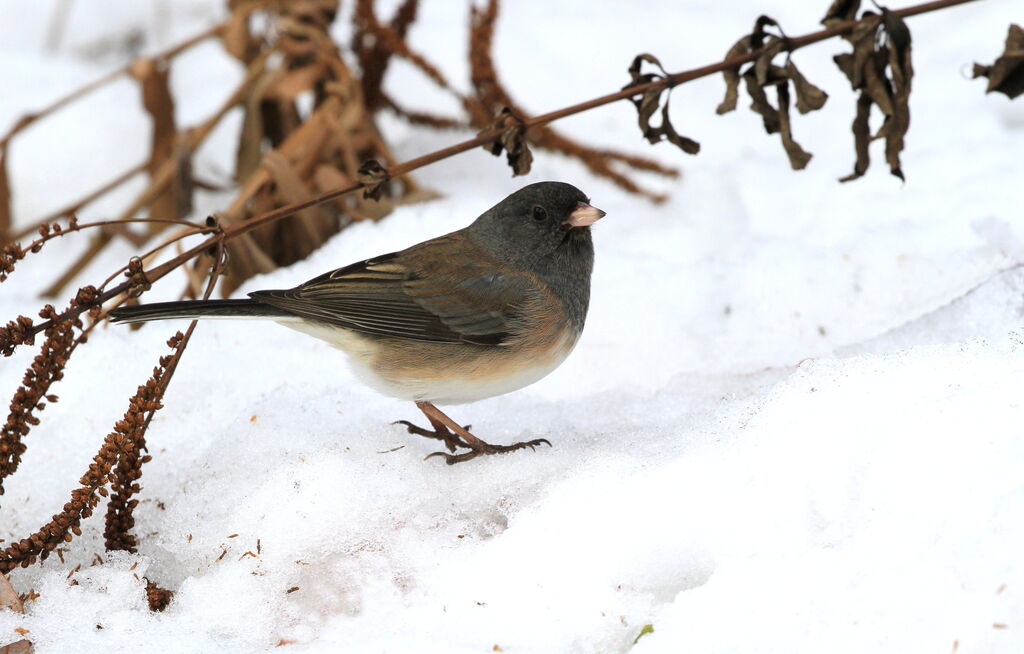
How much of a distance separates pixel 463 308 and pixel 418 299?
0.10 meters

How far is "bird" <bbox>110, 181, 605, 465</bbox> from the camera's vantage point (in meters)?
2.36

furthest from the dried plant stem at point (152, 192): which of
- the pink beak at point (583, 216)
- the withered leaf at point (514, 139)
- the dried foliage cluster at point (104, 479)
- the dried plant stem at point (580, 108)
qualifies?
the dried foliage cluster at point (104, 479)

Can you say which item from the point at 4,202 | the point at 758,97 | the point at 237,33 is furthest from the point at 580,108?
the point at 4,202

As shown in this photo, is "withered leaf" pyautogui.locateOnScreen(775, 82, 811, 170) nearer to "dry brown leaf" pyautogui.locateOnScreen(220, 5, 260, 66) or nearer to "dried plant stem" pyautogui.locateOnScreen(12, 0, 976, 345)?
"dried plant stem" pyautogui.locateOnScreen(12, 0, 976, 345)

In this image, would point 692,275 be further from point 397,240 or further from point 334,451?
point 334,451

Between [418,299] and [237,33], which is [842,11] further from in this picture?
[237,33]

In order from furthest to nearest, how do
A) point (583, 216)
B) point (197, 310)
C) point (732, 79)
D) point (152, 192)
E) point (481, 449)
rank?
point (152, 192)
point (583, 216)
point (732, 79)
point (481, 449)
point (197, 310)

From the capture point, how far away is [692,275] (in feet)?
10.8

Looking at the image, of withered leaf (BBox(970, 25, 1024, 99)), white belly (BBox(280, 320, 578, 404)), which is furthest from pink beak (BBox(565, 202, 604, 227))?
withered leaf (BBox(970, 25, 1024, 99))

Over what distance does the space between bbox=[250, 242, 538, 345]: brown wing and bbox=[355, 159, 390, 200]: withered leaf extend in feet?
0.56

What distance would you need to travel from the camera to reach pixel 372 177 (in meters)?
2.44

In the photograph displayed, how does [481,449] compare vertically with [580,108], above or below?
below

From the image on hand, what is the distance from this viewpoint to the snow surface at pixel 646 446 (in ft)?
5.44

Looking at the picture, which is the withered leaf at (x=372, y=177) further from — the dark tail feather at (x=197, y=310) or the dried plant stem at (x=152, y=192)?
the dried plant stem at (x=152, y=192)
